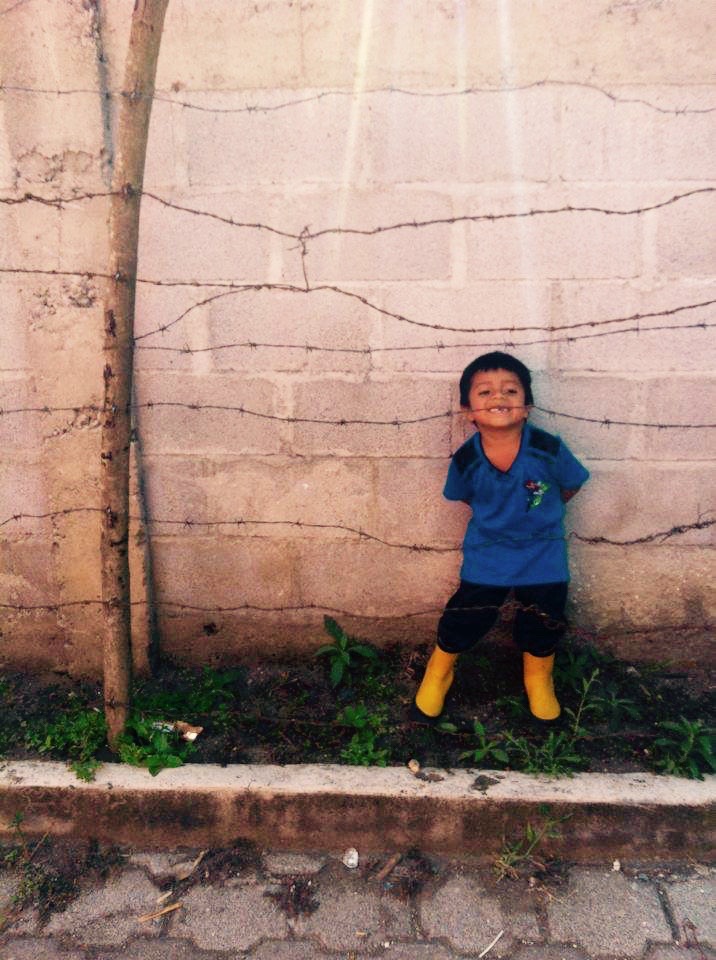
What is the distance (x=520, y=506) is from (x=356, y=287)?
1033mm

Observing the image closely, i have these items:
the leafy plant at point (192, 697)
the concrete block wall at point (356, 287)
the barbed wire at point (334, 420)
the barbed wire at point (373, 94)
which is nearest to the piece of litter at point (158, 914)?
the leafy plant at point (192, 697)

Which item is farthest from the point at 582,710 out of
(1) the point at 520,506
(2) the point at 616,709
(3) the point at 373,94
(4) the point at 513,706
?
(3) the point at 373,94

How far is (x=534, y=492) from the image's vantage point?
2.47 metres

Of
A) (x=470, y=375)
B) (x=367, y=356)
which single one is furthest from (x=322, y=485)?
(x=470, y=375)

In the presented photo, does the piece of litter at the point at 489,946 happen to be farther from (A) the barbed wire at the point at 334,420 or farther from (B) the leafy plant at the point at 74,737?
(A) the barbed wire at the point at 334,420

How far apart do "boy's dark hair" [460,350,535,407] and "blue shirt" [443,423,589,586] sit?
147 millimetres

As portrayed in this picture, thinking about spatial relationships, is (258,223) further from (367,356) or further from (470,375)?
(470,375)

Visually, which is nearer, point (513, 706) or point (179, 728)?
point (179, 728)

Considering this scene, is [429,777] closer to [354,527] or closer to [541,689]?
[541,689]

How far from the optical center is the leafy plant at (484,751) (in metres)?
2.37

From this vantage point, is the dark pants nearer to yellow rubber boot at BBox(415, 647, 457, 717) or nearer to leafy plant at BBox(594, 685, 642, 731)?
yellow rubber boot at BBox(415, 647, 457, 717)

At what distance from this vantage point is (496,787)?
2246mm

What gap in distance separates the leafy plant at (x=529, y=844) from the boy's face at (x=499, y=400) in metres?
1.29

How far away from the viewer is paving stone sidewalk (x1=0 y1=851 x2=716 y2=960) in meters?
1.93
